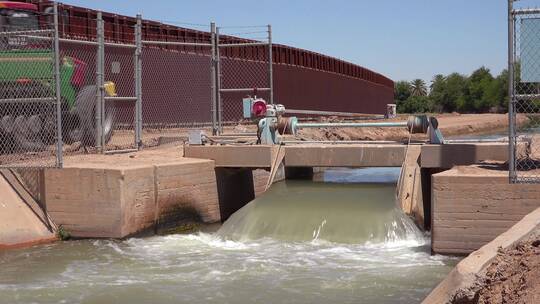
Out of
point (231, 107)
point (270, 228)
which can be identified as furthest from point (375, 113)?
point (270, 228)

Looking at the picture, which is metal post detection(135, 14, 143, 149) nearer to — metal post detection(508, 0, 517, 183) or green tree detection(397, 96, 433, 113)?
metal post detection(508, 0, 517, 183)

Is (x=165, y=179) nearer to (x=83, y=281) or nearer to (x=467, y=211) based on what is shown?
(x=83, y=281)

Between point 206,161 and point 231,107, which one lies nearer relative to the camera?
point 206,161

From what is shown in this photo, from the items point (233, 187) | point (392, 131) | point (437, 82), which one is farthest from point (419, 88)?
point (233, 187)

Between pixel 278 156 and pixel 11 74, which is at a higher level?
pixel 11 74

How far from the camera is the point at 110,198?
11.8 metres

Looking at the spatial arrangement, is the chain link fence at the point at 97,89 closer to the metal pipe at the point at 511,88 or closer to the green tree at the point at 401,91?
the metal pipe at the point at 511,88

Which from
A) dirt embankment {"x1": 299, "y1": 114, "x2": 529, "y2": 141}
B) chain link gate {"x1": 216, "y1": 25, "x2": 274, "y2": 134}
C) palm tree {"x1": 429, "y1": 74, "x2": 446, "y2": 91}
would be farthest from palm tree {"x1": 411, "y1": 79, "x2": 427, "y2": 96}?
chain link gate {"x1": 216, "y1": 25, "x2": 274, "y2": 134}

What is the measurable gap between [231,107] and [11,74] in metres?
10.3

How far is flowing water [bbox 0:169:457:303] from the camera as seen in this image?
868 cm

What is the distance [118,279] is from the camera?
9.45 meters

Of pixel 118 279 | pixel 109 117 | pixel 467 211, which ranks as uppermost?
pixel 109 117

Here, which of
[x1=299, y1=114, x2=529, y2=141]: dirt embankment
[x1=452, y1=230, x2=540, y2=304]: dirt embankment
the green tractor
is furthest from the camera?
[x1=299, y1=114, x2=529, y2=141]: dirt embankment

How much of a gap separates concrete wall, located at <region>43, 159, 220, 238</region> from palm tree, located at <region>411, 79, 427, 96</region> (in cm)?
10379
